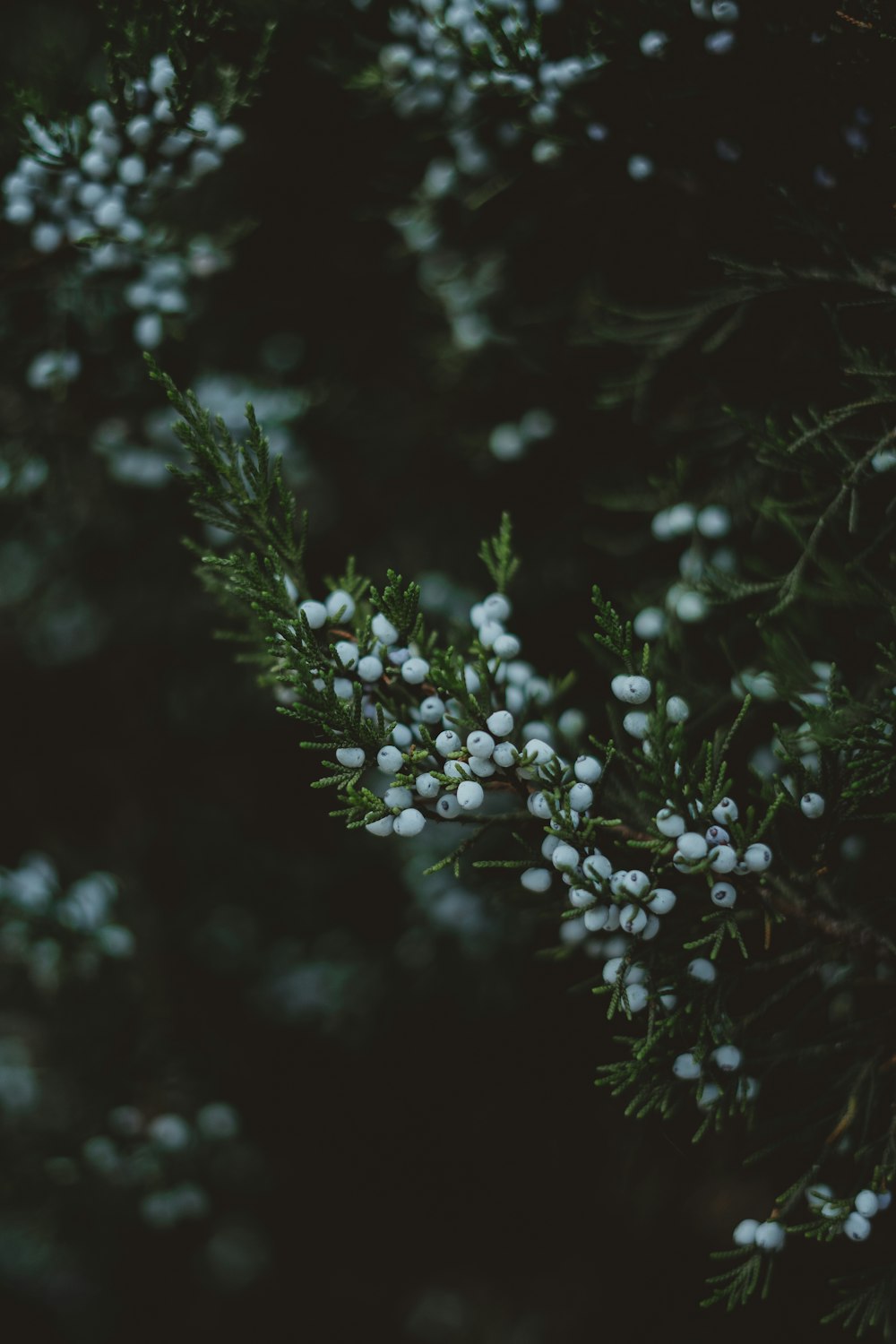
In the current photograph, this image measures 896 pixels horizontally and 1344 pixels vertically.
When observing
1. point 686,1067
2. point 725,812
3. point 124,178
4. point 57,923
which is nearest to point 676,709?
point 725,812

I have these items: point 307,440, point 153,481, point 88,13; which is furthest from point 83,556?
point 88,13

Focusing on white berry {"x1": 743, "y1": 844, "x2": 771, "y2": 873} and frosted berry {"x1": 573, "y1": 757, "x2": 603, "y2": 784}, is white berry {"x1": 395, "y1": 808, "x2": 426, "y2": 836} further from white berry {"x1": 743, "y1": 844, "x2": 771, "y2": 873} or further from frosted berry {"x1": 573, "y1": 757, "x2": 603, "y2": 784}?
white berry {"x1": 743, "y1": 844, "x2": 771, "y2": 873}

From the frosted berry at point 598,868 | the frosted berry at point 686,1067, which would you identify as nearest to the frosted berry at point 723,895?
the frosted berry at point 598,868

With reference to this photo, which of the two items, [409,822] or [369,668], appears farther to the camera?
[369,668]

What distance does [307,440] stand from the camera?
2293 mm

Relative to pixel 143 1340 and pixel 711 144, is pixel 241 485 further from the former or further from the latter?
pixel 143 1340

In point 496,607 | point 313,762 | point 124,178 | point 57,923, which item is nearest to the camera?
point 496,607

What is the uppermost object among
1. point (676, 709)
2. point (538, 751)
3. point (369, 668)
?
point (369, 668)

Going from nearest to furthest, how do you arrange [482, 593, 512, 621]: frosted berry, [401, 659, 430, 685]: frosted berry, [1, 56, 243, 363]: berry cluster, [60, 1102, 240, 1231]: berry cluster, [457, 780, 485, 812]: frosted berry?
[457, 780, 485, 812]: frosted berry
[401, 659, 430, 685]: frosted berry
[482, 593, 512, 621]: frosted berry
[1, 56, 243, 363]: berry cluster
[60, 1102, 240, 1231]: berry cluster

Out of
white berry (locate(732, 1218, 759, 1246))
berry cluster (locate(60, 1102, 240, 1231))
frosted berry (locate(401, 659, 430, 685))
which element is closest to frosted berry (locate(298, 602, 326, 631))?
frosted berry (locate(401, 659, 430, 685))

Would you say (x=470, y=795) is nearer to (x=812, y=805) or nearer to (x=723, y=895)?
(x=723, y=895)

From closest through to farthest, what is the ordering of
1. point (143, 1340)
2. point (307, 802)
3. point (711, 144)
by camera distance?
1. point (711, 144)
2. point (143, 1340)
3. point (307, 802)

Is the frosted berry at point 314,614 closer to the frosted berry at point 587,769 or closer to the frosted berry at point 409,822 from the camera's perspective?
the frosted berry at point 409,822

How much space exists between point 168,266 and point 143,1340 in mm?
2795
